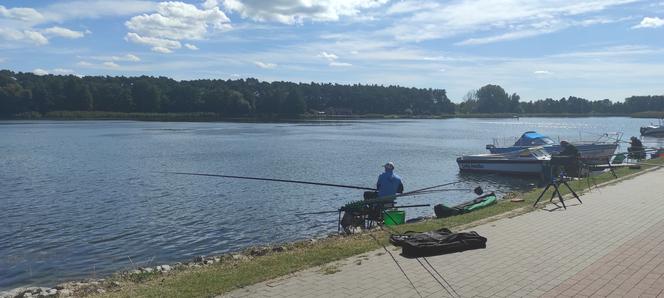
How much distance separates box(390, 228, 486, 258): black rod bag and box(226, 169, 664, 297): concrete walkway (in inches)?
6.7

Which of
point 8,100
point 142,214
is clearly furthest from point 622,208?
point 8,100

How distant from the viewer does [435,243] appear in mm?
9180

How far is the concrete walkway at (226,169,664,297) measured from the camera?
7023 mm

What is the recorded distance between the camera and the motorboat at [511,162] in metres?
32.2

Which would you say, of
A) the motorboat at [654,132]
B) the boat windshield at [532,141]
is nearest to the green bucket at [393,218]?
the boat windshield at [532,141]

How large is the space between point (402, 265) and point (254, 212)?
12319 mm

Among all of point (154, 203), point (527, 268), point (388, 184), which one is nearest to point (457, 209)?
point (388, 184)

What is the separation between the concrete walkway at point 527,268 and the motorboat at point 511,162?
20.9 m

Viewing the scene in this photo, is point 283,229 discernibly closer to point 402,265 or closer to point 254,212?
point 254,212

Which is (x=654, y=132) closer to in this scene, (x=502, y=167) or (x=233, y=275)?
(x=502, y=167)

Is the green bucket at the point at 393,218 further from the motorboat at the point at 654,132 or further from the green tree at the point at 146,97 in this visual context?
the green tree at the point at 146,97

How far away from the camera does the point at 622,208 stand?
1330 centimetres

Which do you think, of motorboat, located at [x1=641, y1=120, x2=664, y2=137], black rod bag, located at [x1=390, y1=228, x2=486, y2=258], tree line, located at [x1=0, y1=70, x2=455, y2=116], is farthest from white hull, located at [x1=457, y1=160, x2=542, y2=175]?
tree line, located at [x1=0, y1=70, x2=455, y2=116]

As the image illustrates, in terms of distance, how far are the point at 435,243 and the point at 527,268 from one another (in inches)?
62.6
